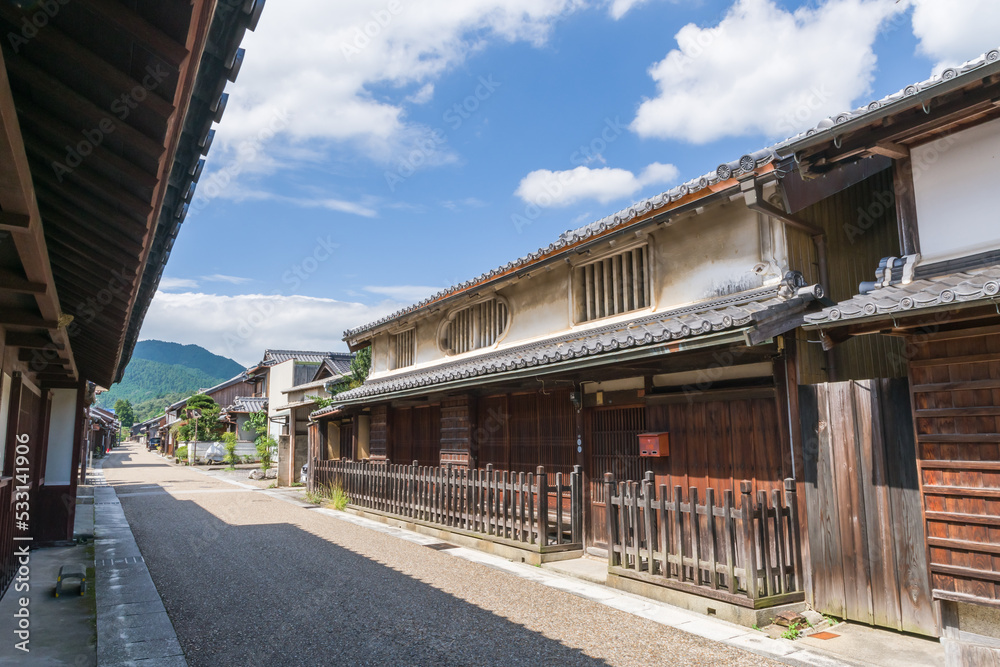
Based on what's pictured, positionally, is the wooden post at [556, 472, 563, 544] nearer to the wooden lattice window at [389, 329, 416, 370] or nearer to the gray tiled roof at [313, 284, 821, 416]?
the gray tiled roof at [313, 284, 821, 416]

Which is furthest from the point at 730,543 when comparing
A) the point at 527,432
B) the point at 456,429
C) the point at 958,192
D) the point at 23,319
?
the point at 456,429

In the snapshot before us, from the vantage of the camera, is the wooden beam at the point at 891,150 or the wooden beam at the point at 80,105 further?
the wooden beam at the point at 891,150

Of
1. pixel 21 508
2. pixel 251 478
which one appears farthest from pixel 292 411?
pixel 21 508

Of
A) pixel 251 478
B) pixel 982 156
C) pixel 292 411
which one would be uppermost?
pixel 982 156

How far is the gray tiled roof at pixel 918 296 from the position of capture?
4.59 metres

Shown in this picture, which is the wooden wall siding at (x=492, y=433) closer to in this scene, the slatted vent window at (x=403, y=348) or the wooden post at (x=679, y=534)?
the slatted vent window at (x=403, y=348)

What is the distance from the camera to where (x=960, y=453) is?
5.28 m

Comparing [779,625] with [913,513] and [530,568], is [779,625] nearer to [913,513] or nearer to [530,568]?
[913,513]

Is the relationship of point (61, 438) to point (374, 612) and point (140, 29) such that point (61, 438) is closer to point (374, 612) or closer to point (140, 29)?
point (374, 612)

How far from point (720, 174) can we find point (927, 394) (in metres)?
3.47

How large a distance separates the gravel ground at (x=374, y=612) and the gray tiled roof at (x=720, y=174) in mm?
5042

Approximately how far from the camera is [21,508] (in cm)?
954

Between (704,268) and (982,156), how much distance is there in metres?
3.47

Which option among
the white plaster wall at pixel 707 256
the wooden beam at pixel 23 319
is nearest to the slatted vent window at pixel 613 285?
the white plaster wall at pixel 707 256
